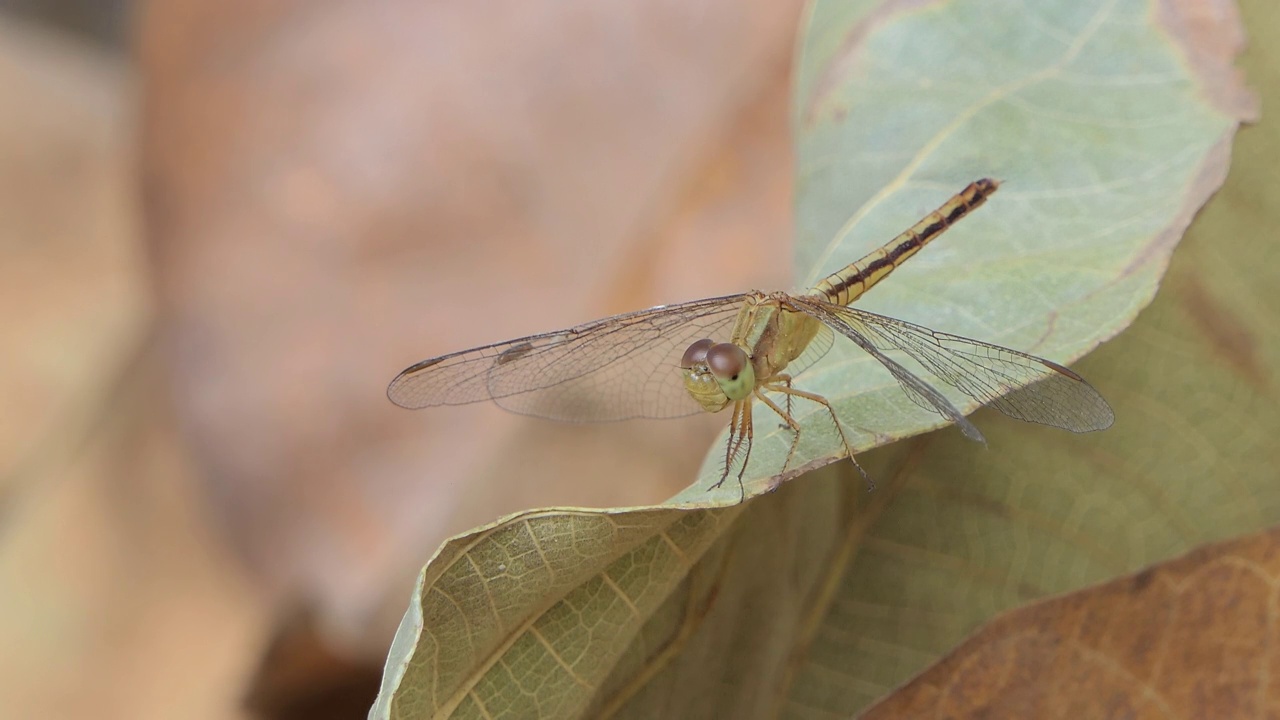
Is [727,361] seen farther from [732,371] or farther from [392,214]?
[392,214]

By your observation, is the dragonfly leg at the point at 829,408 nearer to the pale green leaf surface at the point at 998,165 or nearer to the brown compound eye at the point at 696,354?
the pale green leaf surface at the point at 998,165

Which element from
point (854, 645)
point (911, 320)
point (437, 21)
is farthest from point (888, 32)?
point (437, 21)

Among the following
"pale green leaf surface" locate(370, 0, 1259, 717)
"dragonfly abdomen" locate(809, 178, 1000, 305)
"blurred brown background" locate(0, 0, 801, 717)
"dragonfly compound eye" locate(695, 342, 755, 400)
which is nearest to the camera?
"pale green leaf surface" locate(370, 0, 1259, 717)

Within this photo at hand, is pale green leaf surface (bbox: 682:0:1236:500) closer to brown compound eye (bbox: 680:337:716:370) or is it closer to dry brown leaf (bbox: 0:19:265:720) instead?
brown compound eye (bbox: 680:337:716:370)

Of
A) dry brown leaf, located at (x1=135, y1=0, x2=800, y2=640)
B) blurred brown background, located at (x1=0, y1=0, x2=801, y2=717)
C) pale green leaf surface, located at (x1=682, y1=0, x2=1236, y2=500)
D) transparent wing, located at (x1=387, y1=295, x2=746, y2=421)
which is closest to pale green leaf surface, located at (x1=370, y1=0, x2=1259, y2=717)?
pale green leaf surface, located at (x1=682, y1=0, x2=1236, y2=500)

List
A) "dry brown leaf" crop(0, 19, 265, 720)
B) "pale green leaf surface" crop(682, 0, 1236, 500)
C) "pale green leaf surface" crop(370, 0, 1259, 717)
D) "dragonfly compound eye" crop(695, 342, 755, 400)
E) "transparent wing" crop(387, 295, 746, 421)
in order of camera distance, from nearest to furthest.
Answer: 1. "pale green leaf surface" crop(370, 0, 1259, 717)
2. "pale green leaf surface" crop(682, 0, 1236, 500)
3. "dragonfly compound eye" crop(695, 342, 755, 400)
4. "transparent wing" crop(387, 295, 746, 421)
5. "dry brown leaf" crop(0, 19, 265, 720)

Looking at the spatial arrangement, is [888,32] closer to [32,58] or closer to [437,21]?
[437,21]
